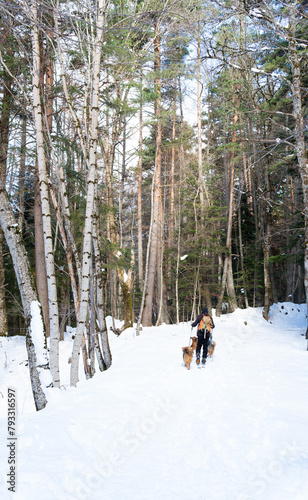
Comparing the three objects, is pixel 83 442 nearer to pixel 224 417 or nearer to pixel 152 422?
pixel 152 422

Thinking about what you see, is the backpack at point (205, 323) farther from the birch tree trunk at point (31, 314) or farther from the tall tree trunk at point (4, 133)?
the tall tree trunk at point (4, 133)

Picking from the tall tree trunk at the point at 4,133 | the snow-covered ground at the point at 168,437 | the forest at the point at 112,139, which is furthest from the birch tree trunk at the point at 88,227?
the tall tree trunk at the point at 4,133

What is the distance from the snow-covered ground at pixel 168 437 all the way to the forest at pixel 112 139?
1.45 meters

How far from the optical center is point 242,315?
624 inches

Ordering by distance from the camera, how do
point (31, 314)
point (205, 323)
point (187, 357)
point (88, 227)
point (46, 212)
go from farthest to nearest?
point (205, 323), point (187, 357), point (88, 227), point (46, 212), point (31, 314)

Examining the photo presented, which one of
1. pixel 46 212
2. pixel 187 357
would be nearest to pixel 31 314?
pixel 46 212

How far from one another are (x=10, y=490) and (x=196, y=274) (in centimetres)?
1511

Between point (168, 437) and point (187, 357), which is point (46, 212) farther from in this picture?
point (187, 357)

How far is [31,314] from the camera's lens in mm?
5340


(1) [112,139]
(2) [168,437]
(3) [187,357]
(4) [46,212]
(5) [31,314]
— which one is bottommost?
(2) [168,437]

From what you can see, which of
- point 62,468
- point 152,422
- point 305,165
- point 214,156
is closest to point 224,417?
point 152,422

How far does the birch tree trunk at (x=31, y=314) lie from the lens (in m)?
5.28

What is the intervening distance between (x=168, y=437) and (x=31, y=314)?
9.65 feet

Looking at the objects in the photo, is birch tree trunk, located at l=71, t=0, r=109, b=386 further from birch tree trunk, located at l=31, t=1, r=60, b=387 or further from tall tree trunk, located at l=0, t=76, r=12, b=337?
tall tree trunk, located at l=0, t=76, r=12, b=337
